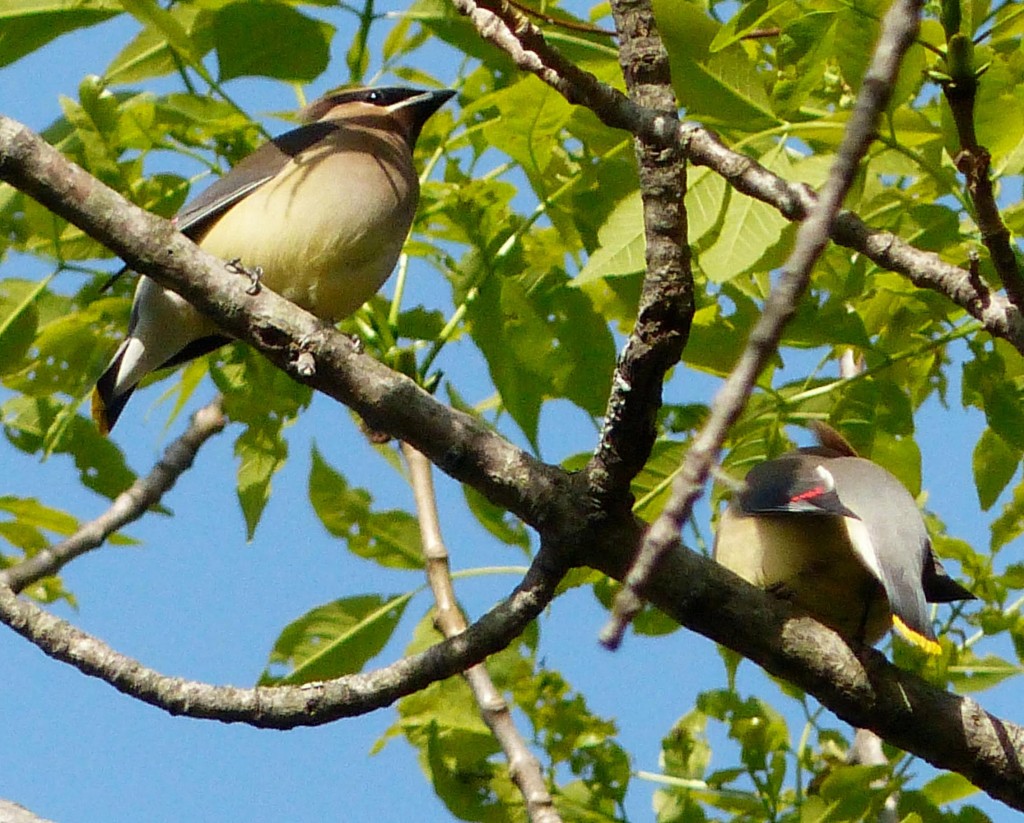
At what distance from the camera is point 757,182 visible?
10.2 ft

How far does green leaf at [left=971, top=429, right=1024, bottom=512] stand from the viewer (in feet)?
12.7

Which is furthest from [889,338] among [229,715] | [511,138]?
[229,715]

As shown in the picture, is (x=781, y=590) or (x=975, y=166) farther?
(x=781, y=590)

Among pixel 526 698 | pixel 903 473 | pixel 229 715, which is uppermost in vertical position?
pixel 903 473

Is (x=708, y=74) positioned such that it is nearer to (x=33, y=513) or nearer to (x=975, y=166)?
(x=975, y=166)

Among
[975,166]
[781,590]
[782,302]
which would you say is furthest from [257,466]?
[782,302]

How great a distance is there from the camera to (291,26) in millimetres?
3863

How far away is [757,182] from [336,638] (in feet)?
5.62

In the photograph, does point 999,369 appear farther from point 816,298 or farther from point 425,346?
point 425,346

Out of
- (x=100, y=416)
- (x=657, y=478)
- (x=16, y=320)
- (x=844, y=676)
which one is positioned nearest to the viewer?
(x=844, y=676)

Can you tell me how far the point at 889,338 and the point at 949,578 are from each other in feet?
2.09

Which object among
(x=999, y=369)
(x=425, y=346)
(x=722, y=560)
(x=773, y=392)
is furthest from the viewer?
(x=425, y=346)

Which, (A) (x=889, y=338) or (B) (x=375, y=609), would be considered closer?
(A) (x=889, y=338)

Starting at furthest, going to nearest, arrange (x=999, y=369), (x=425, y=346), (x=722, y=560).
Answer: (x=425, y=346) < (x=722, y=560) < (x=999, y=369)
